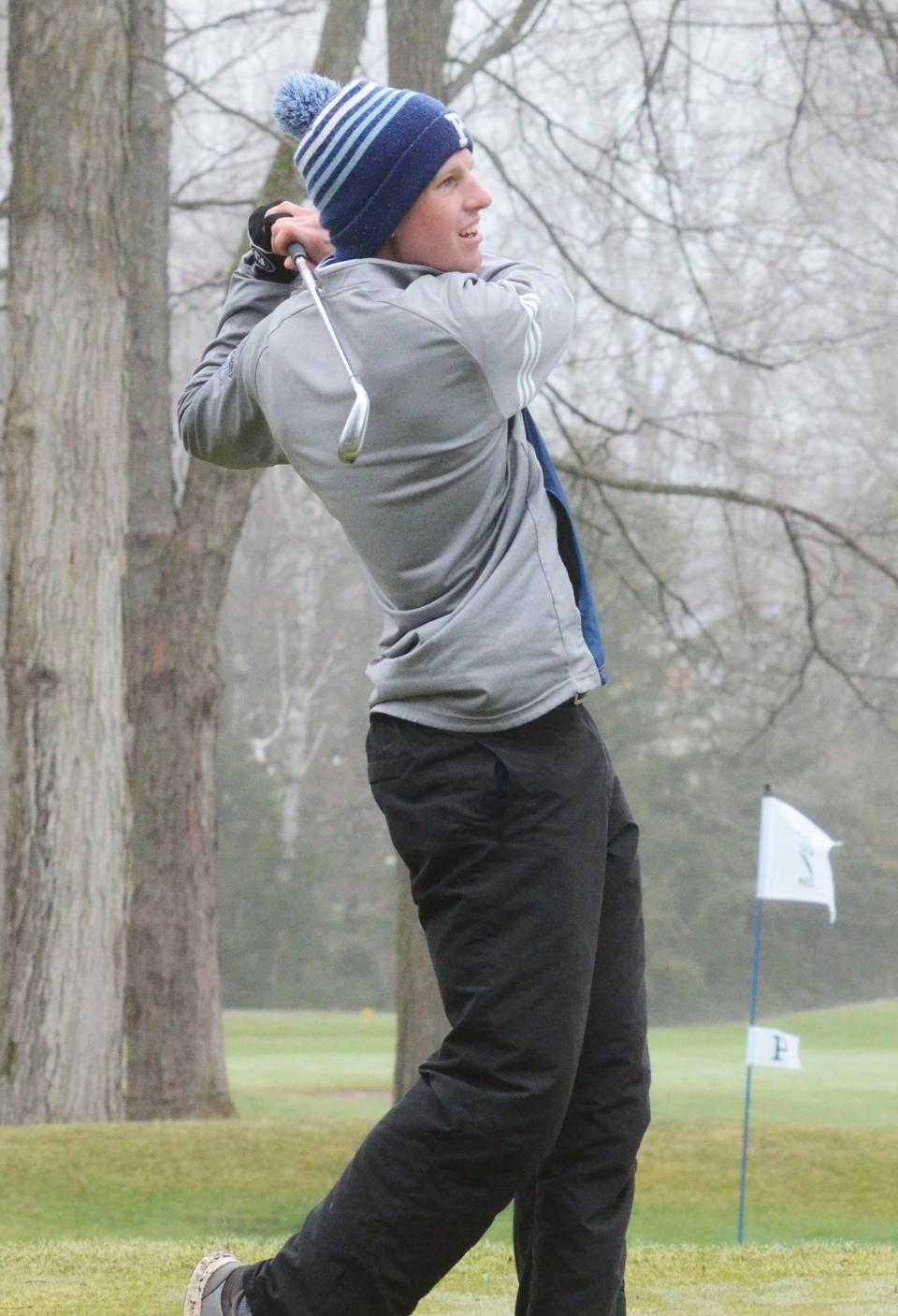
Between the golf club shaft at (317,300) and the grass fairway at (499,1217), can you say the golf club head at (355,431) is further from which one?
the grass fairway at (499,1217)

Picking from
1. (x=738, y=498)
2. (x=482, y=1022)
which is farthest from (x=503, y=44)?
(x=482, y=1022)

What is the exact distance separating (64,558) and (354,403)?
176 inches

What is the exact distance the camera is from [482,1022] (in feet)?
6.32

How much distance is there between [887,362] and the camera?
2720cm

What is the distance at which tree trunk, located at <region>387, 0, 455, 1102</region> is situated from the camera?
22.2 feet

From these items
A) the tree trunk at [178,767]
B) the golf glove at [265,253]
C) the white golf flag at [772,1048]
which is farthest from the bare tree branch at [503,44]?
the golf glove at [265,253]

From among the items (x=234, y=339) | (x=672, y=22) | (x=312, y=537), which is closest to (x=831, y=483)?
(x=312, y=537)

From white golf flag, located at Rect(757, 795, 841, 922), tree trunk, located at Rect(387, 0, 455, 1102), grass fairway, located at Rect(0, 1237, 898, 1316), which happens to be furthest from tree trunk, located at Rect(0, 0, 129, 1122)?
grass fairway, located at Rect(0, 1237, 898, 1316)

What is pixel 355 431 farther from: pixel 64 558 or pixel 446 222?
pixel 64 558

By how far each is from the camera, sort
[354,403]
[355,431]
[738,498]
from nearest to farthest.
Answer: [355,431] → [354,403] → [738,498]

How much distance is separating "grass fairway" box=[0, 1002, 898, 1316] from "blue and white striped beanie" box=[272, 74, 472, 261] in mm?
1720

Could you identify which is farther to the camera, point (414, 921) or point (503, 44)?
point (503, 44)

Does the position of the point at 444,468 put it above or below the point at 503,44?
below

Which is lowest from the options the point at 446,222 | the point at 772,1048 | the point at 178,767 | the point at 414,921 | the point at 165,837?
the point at 772,1048
